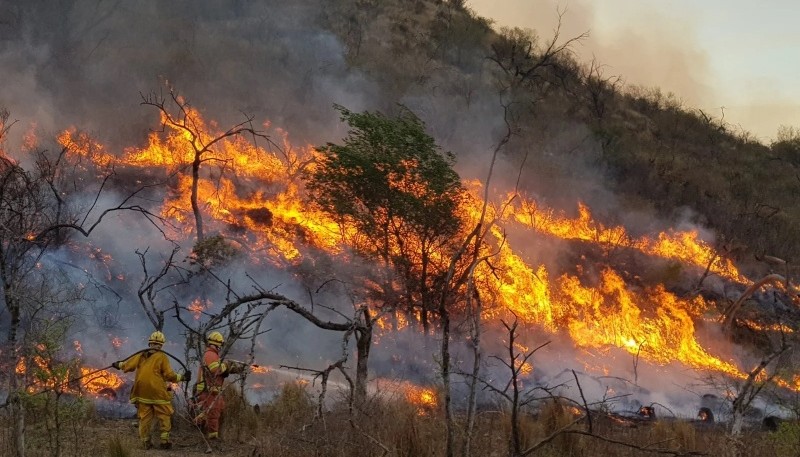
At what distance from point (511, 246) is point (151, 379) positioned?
1756cm

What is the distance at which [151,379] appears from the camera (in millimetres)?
8070

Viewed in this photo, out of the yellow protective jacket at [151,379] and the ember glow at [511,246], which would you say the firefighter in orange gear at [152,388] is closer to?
the yellow protective jacket at [151,379]

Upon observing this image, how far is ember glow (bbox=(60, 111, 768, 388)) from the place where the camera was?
2033 cm

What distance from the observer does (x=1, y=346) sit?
41.1 feet

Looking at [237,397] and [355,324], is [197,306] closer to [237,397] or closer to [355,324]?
[237,397]

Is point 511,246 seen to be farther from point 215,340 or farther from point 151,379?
point 151,379

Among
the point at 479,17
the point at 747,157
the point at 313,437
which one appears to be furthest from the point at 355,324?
the point at 479,17

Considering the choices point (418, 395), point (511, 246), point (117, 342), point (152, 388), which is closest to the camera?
point (152, 388)

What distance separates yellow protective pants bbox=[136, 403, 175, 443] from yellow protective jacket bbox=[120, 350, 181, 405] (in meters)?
0.10

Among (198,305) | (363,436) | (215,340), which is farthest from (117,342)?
(363,436)

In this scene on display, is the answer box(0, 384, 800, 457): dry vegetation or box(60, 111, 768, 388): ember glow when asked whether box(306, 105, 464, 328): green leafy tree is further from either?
box(0, 384, 800, 457): dry vegetation

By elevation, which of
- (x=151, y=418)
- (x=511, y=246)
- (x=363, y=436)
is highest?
(x=511, y=246)

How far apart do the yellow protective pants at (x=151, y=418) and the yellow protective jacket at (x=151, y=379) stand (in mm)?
104

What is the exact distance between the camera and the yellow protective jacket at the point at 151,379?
26.5ft
